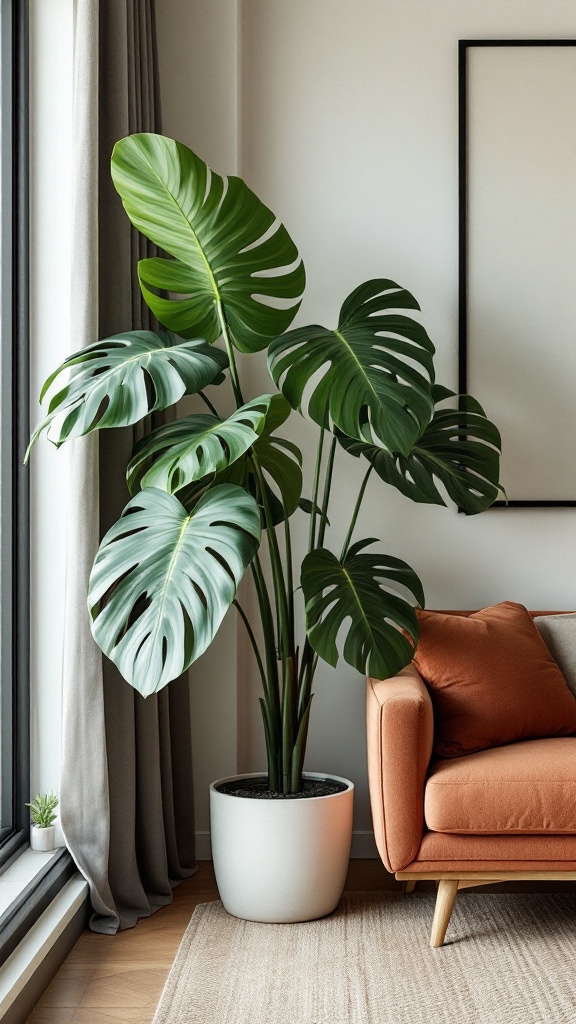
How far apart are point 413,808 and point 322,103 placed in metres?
2.20

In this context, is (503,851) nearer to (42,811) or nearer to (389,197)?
(42,811)

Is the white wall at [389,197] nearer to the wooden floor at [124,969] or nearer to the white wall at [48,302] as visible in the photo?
the wooden floor at [124,969]

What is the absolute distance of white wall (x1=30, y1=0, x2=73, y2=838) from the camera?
2455 mm

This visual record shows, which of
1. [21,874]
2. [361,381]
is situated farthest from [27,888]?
[361,381]

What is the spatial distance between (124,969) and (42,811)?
1.42ft

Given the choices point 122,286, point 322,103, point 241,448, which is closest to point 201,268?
point 122,286

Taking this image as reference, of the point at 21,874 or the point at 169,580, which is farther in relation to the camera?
the point at 21,874

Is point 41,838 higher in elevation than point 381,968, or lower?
higher

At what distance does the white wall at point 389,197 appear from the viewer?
309 centimetres

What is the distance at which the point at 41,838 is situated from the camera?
7.84 feet

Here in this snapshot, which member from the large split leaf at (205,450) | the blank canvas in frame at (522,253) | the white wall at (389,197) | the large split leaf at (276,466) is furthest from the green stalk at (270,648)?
the blank canvas in frame at (522,253)

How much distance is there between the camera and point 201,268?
2.41 meters

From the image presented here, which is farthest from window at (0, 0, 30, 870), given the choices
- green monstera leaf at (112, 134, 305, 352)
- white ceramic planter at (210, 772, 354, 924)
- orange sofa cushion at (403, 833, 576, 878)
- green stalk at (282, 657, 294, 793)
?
orange sofa cushion at (403, 833, 576, 878)

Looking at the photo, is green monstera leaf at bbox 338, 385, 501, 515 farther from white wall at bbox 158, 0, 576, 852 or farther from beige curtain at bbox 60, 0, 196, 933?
beige curtain at bbox 60, 0, 196, 933
